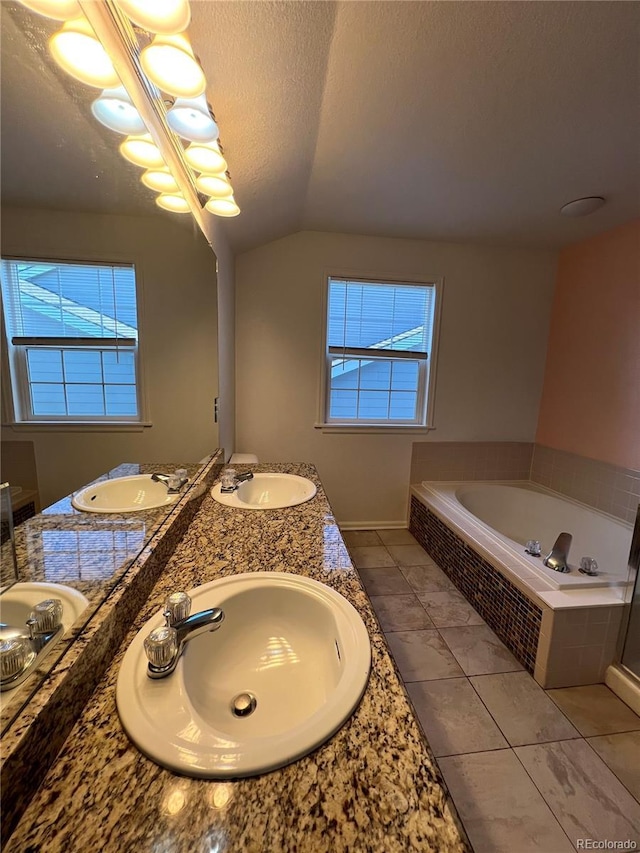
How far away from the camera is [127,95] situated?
2.93 ft

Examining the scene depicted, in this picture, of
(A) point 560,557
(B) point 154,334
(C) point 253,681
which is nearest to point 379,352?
(A) point 560,557

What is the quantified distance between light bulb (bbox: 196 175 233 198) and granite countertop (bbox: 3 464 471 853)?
5.39 feet

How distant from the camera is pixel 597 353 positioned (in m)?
2.49

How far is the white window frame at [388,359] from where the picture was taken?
106 inches

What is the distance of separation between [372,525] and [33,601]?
2702 millimetres

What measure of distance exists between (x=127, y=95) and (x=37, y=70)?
0.34 meters

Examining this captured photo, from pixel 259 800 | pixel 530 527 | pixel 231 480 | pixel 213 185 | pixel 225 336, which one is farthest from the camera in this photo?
pixel 530 527

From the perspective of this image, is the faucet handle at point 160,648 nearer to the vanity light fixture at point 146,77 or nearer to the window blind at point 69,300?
the window blind at point 69,300

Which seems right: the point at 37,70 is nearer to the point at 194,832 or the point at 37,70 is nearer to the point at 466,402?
the point at 194,832

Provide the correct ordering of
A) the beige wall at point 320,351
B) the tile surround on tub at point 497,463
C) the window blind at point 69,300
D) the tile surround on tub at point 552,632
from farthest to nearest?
the tile surround on tub at point 497,463 < the beige wall at point 320,351 < the tile surround on tub at point 552,632 < the window blind at point 69,300

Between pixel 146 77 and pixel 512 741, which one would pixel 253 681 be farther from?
pixel 146 77

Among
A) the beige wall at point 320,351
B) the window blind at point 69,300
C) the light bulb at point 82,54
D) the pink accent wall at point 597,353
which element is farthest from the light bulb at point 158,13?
the pink accent wall at point 597,353

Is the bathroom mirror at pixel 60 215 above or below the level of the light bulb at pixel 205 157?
below

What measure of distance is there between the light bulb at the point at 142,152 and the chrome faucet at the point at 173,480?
95cm
